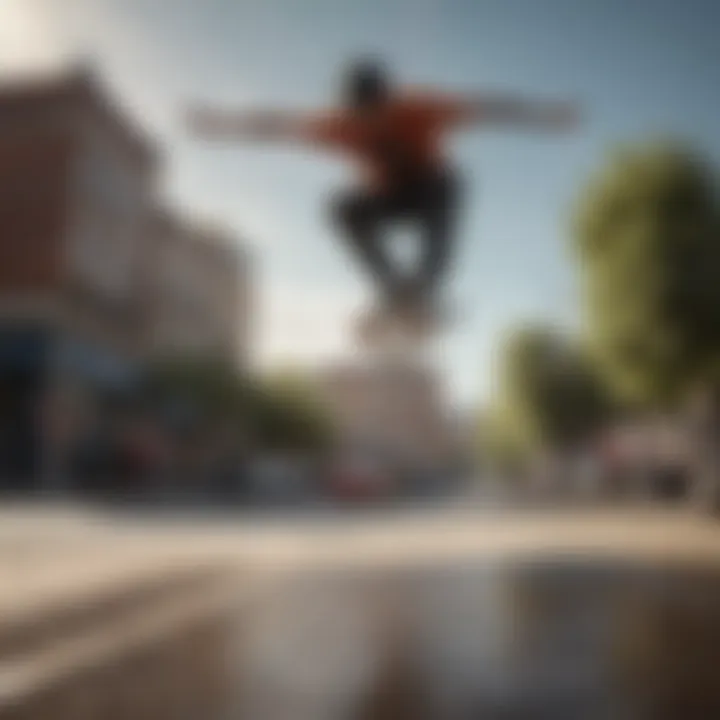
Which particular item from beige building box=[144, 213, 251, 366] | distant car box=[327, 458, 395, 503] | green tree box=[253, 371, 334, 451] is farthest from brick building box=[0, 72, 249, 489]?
distant car box=[327, 458, 395, 503]

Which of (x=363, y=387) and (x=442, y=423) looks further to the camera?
(x=442, y=423)

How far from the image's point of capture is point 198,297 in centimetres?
1939

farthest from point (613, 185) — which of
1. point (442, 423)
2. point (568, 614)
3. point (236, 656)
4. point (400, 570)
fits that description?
point (442, 423)

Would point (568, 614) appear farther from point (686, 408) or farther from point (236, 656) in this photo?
point (686, 408)

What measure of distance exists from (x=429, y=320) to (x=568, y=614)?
358 centimetres

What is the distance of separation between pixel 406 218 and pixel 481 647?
3.90 m

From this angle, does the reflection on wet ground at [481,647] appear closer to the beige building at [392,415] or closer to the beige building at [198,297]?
the beige building at [198,297]

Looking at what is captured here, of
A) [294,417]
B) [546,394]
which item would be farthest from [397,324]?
[546,394]

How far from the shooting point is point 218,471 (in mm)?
24828

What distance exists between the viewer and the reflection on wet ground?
18.3ft

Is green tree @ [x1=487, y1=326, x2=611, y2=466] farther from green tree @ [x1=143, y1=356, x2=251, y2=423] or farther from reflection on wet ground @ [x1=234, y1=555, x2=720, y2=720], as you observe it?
reflection on wet ground @ [x1=234, y1=555, x2=720, y2=720]

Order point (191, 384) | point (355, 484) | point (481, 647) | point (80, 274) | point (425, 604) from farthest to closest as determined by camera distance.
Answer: point (355, 484)
point (80, 274)
point (191, 384)
point (425, 604)
point (481, 647)

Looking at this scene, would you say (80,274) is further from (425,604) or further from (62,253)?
(425,604)

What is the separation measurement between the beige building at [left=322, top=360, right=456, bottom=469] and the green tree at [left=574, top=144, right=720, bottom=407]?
12.3 meters
